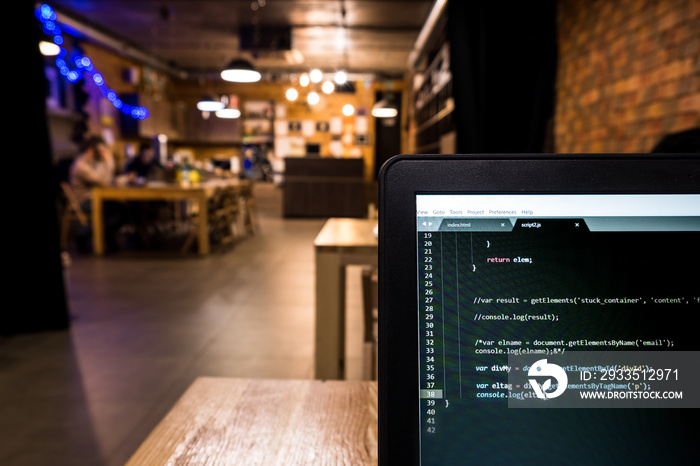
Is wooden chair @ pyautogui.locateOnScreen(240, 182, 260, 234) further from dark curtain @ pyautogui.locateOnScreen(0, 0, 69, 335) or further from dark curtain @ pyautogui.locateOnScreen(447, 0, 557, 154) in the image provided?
dark curtain @ pyautogui.locateOnScreen(447, 0, 557, 154)

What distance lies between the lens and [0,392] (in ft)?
8.87

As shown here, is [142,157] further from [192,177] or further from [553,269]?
[553,269]

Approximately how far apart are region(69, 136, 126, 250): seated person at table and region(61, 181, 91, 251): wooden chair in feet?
0.36

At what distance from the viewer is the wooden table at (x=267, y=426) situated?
0.61 m

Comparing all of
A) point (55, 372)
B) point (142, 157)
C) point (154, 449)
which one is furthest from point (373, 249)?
point (142, 157)

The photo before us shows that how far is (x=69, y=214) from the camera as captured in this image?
7207 mm

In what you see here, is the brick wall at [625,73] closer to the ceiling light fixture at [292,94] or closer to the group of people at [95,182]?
the group of people at [95,182]

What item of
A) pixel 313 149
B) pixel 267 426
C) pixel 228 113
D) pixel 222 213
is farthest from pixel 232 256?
pixel 313 149

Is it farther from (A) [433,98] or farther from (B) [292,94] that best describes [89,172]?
(B) [292,94]

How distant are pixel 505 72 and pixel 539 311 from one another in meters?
3.50

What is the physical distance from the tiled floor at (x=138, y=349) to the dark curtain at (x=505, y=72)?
172cm

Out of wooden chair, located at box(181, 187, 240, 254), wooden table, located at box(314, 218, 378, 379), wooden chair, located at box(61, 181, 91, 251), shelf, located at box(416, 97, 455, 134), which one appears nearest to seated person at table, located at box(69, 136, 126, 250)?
wooden chair, located at box(61, 181, 91, 251)

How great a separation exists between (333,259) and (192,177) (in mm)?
6151

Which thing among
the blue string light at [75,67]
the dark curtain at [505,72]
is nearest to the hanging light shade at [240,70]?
the blue string light at [75,67]
